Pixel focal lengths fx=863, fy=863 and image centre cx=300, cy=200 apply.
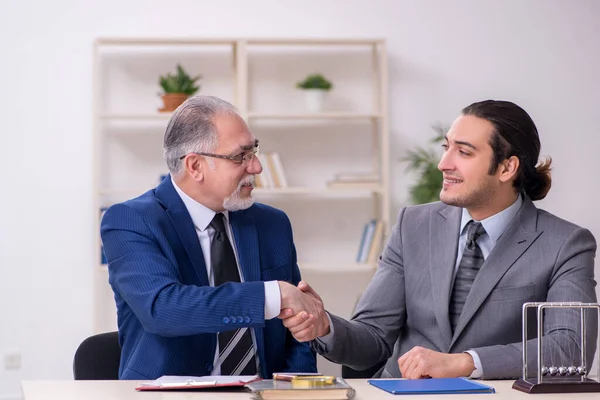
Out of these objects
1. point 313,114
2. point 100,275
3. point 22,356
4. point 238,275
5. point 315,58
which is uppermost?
point 315,58

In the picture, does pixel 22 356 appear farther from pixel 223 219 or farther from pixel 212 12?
pixel 223 219

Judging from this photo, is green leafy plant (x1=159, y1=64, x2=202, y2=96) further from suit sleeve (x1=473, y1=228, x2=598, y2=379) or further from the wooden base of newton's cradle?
the wooden base of newton's cradle

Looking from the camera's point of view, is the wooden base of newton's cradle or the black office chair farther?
the black office chair

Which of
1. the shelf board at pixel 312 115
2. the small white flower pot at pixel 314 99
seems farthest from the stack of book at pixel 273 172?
the small white flower pot at pixel 314 99

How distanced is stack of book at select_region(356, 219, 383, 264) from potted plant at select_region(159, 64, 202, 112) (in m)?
1.25

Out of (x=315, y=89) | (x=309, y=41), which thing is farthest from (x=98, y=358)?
(x=309, y=41)

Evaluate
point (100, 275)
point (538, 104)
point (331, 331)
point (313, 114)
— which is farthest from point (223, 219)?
point (538, 104)

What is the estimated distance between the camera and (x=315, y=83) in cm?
488

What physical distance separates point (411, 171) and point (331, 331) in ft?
9.74

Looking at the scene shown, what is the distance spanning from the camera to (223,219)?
2.46 metres

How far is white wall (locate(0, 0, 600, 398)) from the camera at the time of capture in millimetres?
4945

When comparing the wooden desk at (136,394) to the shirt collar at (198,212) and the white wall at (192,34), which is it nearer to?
the shirt collar at (198,212)

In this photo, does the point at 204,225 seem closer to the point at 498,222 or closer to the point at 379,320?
the point at 379,320

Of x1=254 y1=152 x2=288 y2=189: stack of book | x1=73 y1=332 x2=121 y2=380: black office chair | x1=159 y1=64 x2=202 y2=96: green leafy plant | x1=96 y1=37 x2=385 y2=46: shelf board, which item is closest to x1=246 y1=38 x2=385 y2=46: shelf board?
x1=96 y1=37 x2=385 y2=46: shelf board
